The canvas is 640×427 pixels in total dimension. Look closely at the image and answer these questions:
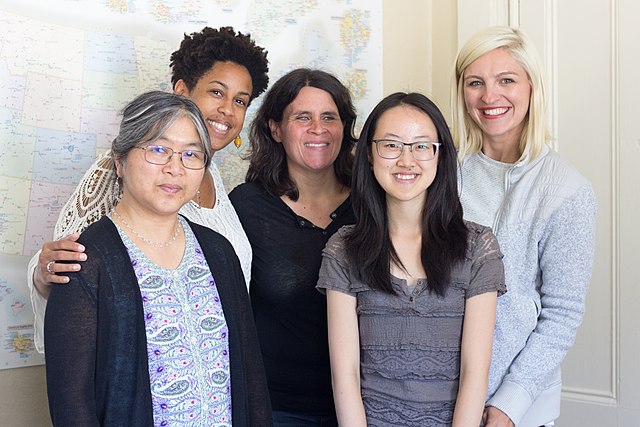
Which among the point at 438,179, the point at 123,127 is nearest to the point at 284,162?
the point at 438,179

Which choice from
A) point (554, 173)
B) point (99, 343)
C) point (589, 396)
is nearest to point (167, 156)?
point (99, 343)

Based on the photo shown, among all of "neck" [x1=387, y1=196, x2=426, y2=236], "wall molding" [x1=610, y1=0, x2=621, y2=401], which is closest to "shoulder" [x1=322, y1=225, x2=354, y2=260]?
"neck" [x1=387, y1=196, x2=426, y2=236]

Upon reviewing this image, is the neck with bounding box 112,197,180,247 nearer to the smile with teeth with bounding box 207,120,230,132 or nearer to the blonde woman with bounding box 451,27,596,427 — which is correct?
the smile with teeth with bounding box 207,120,230,132

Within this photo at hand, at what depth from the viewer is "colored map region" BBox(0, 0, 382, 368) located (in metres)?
2.35

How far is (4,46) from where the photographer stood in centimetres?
234

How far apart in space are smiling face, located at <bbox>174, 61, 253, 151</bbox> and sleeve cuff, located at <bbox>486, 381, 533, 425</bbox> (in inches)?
42.2

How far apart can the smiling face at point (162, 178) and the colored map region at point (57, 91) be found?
0.80 m

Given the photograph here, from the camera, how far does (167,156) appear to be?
171cm

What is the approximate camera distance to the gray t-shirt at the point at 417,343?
1.80 m

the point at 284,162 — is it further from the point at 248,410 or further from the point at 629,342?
the point at 629,342

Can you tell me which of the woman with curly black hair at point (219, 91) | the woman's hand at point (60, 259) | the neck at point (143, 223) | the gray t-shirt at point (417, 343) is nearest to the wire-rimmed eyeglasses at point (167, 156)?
the neck at point (143, 223)

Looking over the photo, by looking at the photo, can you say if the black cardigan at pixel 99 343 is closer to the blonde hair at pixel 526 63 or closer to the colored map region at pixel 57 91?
the colored map region at pixel 57 91

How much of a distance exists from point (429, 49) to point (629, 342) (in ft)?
5.45

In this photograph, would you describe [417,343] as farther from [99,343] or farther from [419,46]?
[419,46]
